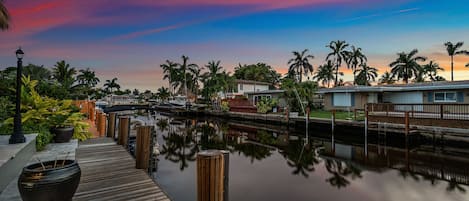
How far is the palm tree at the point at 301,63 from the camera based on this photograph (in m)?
45.4

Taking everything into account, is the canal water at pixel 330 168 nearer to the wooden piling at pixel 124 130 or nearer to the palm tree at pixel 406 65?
the wooden piling at pixel 124 130

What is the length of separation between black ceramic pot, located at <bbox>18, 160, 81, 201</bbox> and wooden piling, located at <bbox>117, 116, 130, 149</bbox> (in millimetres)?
4415

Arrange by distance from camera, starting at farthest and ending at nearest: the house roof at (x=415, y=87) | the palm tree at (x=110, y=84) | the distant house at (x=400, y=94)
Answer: the palm tree at (x=110, y=84), the distant house at (x=400, y=94), the house roof at (x=415, y=87)

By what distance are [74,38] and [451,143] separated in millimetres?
22130

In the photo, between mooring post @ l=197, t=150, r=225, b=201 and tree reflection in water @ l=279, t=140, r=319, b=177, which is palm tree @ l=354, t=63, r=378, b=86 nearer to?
tree reflection in water @ l=279, t=140, r=319, b=177

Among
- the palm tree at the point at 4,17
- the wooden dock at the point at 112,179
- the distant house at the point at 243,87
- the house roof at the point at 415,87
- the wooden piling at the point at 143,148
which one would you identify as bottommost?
the wooden dock at the point at 112,179

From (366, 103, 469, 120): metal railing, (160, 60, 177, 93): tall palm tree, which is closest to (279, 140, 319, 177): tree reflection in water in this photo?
(366, 103, 469, 120): metal railing

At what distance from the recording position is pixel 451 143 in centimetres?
1379

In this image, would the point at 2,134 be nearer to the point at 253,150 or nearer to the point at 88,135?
the point at 88,135

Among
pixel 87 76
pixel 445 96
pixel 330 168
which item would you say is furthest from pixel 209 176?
pixel 87 76

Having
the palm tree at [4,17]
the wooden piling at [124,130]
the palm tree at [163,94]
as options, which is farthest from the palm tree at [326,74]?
the palm tree at [4,17]

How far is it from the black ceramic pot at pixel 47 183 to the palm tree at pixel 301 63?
4456 centimetres

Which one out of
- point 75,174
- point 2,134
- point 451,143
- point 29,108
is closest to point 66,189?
point 75,174

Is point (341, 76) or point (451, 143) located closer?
point (451, 143)
